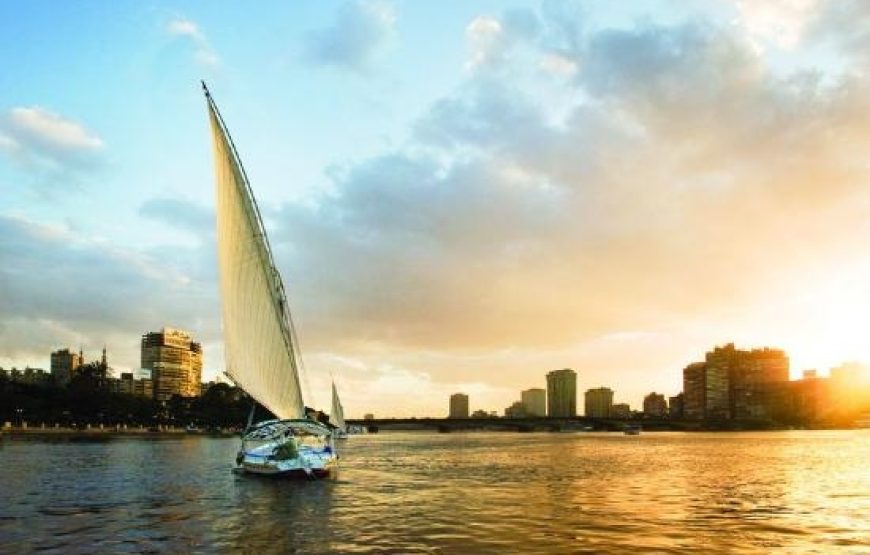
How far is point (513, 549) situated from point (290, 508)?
19.6 meters

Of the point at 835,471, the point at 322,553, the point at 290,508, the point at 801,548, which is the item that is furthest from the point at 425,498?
the point at 835,471

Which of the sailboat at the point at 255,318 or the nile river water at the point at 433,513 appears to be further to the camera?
the sailboat at the point at 255,318

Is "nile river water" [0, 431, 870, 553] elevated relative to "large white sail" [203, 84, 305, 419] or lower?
lower

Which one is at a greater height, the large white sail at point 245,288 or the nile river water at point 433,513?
the large white sail at point 245,288

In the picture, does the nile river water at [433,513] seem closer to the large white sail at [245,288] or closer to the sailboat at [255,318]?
the sailboat at [255,318]

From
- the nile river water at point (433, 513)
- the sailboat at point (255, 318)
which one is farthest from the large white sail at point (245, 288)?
the nile river water at point (433, 513)

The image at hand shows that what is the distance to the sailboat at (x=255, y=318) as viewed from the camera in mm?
58500

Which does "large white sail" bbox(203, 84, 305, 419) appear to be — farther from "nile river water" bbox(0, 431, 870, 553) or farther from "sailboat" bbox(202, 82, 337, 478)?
"nile river water" bbox(0, 431, 870, 553)

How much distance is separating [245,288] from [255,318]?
2607 millimetres

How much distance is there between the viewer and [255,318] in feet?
201

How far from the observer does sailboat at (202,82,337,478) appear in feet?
192

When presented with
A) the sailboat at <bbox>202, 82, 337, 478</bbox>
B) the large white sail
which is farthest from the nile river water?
the large white sail

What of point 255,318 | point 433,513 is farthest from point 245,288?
point 433,513

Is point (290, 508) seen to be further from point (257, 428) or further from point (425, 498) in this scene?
point (257, 428)
